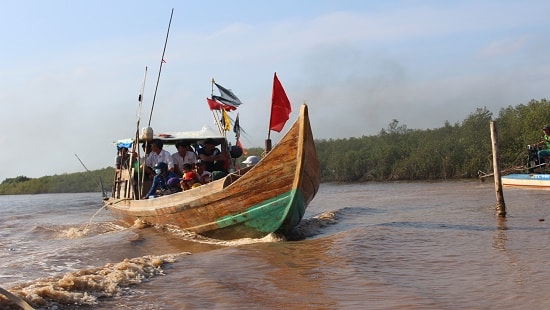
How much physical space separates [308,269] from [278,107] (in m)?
3.49

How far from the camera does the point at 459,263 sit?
231 inches

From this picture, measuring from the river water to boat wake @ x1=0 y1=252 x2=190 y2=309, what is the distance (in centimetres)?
1

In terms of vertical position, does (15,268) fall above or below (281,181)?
below

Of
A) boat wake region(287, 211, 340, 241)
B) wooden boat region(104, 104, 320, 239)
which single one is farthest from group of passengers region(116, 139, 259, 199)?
boat wake region(287, 211, 340, 241)

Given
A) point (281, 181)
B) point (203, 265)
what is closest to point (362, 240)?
point (281, 181)

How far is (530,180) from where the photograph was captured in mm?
16688

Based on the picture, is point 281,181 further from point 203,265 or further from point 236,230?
point 203,265

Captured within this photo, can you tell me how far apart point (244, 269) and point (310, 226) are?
4432 millimetres

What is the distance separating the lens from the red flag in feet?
28.2

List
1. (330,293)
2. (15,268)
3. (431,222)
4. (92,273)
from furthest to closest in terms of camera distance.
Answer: (431,222)
(15,268)
(92,273)
(330,293)

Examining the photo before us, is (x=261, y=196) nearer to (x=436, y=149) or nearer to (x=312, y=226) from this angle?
(x=312, y=226)

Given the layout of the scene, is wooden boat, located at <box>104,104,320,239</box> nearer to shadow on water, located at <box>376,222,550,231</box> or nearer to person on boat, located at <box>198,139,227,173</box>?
person on boat, located at <box>198,139,227,173</box>

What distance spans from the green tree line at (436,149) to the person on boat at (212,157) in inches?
648

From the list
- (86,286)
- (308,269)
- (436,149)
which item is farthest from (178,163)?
(436,149)
